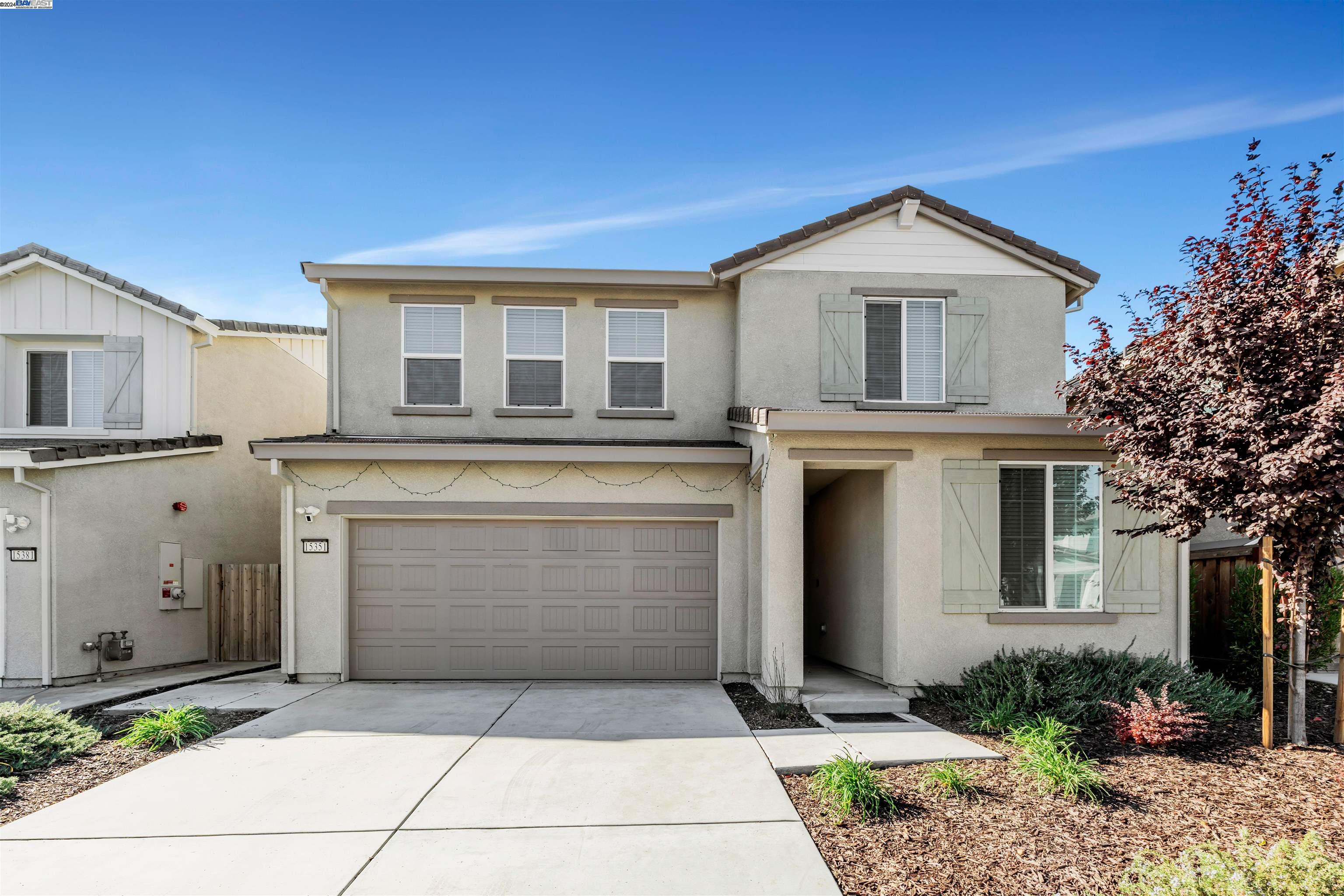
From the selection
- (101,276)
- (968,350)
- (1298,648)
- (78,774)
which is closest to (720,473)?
(968,350)

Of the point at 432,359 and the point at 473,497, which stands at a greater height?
the point at 432,359

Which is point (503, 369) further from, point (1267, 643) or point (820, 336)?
point (1267, 643)

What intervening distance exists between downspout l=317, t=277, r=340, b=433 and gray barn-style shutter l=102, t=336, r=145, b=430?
305 cm

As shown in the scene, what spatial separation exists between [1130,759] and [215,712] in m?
8.61

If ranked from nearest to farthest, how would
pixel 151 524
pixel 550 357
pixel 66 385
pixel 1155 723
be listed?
pixel 1155 723
pixel 151 524
pixel 550 357
pixel 66 385

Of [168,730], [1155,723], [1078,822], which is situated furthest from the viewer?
[168,730]

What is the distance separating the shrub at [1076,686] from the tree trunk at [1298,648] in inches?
26.1

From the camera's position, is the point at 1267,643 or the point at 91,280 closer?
the point at 1267,643

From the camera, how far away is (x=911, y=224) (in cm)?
1002

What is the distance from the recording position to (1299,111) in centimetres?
964

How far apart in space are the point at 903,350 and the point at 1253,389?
4753mm

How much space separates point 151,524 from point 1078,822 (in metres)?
11.4

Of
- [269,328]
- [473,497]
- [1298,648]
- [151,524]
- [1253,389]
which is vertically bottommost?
[1298,648]

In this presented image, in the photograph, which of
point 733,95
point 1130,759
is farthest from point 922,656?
point 733,95
